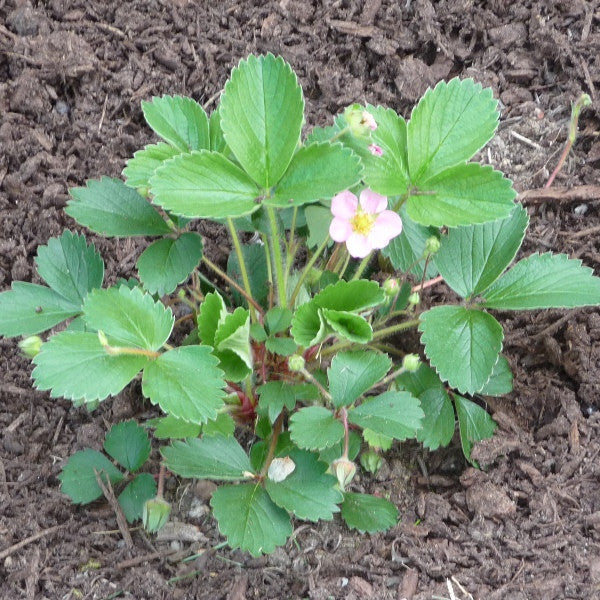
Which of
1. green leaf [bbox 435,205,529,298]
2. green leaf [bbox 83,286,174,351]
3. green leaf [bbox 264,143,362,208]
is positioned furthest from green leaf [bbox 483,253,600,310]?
green leaf [bbox 83,286,174,351]

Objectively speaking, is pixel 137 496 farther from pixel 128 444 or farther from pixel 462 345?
pixel 462 345

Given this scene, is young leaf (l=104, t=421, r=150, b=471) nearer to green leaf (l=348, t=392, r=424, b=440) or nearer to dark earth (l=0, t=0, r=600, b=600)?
dark earth (l=0, t=0, r=600, b=600)

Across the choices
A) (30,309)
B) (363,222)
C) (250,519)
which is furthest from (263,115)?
(250,519)

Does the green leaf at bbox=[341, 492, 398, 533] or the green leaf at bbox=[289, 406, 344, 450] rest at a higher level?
the green leaf at bbox=[289, 406, 344, 450]

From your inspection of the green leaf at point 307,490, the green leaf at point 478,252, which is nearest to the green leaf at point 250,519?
the green leaf at point 307,490

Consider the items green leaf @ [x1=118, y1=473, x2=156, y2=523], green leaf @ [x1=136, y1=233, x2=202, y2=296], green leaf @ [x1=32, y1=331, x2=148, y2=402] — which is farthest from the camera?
green leaf @ [x1=118, y1=473, x2=156, y2=523]

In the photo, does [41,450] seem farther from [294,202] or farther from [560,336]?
[560,336]
